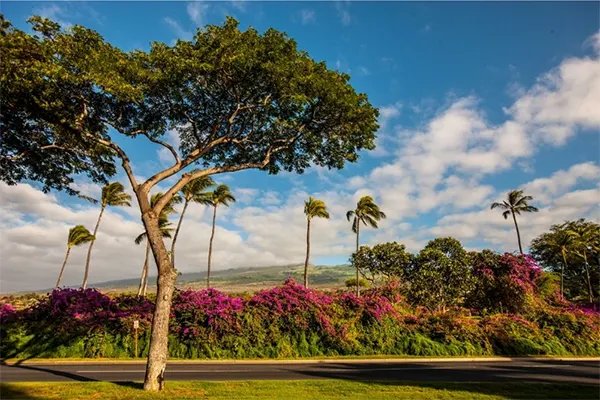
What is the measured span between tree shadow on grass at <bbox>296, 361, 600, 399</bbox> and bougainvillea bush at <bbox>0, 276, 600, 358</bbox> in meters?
6.47

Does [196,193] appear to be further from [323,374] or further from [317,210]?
[323,374]

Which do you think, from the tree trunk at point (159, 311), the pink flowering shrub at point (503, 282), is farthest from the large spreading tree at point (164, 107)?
the pink flowering shrub at point (503, 282)

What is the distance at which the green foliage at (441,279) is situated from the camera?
106ft

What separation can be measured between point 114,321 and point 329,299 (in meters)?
14.6

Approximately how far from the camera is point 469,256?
3416 cm

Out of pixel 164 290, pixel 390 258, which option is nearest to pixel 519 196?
pixel 390 258

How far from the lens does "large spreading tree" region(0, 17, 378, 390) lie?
1163 centimetres

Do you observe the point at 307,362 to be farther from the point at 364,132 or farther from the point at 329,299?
the point at 364,132

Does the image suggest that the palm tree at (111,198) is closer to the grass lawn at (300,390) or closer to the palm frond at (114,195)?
the palm frond at (114,195)

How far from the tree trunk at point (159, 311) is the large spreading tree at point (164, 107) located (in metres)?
0.03

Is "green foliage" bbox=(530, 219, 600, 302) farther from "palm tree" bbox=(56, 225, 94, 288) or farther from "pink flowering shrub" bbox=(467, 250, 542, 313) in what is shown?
"palm tree" bbox=(56, 225, 94, 288)

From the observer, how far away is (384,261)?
37.1 metres

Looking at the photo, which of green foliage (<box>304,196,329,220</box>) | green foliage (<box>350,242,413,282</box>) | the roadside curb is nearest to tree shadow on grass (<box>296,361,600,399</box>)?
the roadside curb

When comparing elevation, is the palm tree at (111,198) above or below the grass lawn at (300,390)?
above
